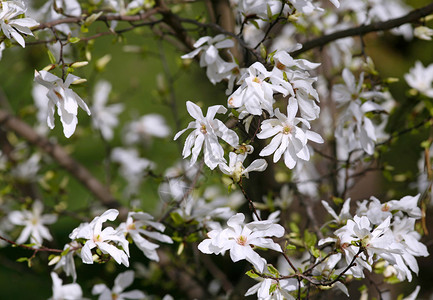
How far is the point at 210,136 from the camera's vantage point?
3.45 feet

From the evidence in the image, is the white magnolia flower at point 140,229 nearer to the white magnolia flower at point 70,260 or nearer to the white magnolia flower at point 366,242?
the white magnolia flower at point 70,260

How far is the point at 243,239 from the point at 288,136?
24 cm

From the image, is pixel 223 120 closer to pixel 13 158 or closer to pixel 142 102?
pixel 13 158

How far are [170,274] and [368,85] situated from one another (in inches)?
43.8

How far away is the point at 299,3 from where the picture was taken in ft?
3.87

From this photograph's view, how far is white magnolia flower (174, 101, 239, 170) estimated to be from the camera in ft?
3.40

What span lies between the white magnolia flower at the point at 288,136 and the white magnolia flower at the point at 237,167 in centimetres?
2

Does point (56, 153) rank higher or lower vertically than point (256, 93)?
lower

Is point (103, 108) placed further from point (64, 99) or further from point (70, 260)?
point (64, 99)

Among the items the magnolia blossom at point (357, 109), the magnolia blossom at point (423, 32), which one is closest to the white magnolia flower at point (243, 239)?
the magnolia blossom at point (357, 109)

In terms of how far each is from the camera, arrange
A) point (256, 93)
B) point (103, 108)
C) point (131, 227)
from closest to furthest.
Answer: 1. point (256, 93)
2. point (131, 227)
3. point (103, 108)

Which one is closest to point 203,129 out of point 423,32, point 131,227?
point 131,227

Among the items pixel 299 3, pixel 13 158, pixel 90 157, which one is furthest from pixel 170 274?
pixel 90 157

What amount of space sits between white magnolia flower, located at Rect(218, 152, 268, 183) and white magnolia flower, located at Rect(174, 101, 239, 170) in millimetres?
20
